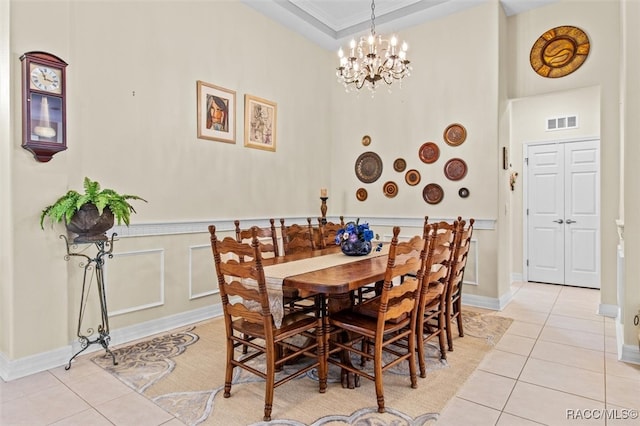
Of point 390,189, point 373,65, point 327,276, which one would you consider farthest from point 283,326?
point 390,189

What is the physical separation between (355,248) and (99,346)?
2.32 meters

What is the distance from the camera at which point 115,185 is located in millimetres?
3172

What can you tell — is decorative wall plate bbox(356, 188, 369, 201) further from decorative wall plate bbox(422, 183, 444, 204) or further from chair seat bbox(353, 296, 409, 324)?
chair seat bbox(353, 296, 409, 324)

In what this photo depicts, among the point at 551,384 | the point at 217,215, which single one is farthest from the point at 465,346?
the point at 217,215

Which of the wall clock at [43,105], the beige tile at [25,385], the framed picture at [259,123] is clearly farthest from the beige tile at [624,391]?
the wall clock at [43,105]

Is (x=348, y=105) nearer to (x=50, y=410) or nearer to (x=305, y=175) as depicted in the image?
(x=305, y=175)

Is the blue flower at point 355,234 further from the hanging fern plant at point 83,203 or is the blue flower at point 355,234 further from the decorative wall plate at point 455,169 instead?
the decorative wall plate at point 455,169

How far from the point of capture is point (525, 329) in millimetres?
3561

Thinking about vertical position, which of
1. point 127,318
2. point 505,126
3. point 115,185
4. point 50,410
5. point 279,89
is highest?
point 279,89

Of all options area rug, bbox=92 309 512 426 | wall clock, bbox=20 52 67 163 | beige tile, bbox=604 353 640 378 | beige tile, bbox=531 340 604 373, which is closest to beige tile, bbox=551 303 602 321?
beige tile, bbox=531 340 604 373

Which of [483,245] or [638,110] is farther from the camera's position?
[483,245]

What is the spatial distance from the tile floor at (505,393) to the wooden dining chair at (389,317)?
434mm

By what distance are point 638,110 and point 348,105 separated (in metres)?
3.48

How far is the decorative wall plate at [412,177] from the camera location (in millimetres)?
4883
